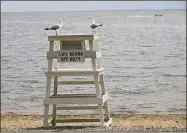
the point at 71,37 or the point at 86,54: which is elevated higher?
the point at 71,37

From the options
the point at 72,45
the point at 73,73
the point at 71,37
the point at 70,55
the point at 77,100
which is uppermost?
the point at 71,37

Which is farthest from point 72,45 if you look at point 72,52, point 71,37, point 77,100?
point 77,100

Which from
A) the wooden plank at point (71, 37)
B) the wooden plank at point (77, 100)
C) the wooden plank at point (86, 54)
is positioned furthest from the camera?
the wooden plank at point (77, 100)

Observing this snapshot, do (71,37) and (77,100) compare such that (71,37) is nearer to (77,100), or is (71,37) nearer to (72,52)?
(72,52)

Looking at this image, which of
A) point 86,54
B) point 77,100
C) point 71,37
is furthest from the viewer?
point 77,100

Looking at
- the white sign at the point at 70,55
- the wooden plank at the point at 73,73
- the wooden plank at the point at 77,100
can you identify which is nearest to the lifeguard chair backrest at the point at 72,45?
the white sign at the point at 70,55

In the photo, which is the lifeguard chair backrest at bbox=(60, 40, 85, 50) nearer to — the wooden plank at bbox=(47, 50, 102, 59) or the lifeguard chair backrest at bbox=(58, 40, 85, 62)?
the lifeguard chair backrest at bbox=(58, 40, 85, 62)

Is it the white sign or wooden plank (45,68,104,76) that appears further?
the white sign

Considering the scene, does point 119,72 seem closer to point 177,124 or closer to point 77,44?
point 177,124

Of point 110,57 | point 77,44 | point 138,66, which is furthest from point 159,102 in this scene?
point 110,57

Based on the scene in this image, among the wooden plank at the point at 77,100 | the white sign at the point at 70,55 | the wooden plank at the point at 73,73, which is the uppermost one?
the white sign at the point at 70,55

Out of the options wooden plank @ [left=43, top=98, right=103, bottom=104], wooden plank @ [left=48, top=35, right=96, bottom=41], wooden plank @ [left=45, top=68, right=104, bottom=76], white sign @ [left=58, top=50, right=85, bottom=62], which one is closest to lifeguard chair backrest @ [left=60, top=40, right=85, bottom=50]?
white sign @ [left=58, top=50, right=85, bottom=62]

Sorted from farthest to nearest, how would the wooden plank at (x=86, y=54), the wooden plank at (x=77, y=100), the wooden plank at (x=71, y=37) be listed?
1. the wooden plank at (x=77, y=100)
2. the wooden plank at (x=86, y=54)
3. the wooden plank at (x=71, y=37)

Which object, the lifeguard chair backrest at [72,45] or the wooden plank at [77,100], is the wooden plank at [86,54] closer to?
the lifeguard chair backrest at [72,45]
